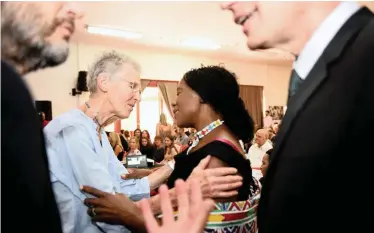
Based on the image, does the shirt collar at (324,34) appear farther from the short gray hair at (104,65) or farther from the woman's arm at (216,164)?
the short gray hair at (104,65)

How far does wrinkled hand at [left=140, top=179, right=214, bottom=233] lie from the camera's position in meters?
0.71

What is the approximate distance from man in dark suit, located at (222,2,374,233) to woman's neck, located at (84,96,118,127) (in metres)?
1.00

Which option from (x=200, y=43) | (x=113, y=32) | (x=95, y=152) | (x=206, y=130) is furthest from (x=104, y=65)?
(x=200, y=43)

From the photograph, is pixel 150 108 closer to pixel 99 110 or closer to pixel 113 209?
pixel 99 110

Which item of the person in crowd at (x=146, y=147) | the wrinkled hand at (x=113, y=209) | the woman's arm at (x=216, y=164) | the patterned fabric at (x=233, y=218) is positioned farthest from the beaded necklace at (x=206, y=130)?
the person in crowd at (x=146, y=147)

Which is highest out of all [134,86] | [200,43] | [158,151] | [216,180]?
[200,43]

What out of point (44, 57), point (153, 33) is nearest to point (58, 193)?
point (44, 57)

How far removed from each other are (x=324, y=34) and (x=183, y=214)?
0.39 m

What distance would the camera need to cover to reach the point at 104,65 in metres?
1.62

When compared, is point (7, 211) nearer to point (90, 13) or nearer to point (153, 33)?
point (90, 13)

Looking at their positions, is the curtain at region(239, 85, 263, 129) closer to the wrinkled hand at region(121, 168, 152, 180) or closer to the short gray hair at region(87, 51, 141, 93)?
the wrinkled hand at region(121, 168, 152, 180)

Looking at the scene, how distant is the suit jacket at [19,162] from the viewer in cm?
58

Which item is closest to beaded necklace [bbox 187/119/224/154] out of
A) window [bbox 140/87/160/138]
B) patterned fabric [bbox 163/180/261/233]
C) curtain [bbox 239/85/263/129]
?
patterned fabric [bbox 163/180/261/233]

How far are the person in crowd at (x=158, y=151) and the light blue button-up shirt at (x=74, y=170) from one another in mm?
4626
